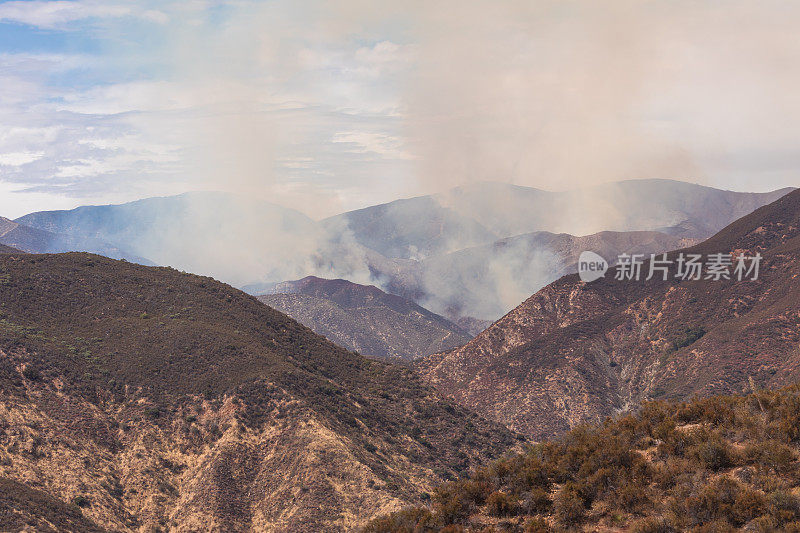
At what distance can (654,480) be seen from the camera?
2647 centimetres

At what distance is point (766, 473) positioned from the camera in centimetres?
2419

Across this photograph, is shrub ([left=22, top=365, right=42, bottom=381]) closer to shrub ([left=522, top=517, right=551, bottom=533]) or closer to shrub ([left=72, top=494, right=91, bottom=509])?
shrub ([left=72, top=494, right=91, bottom=509])

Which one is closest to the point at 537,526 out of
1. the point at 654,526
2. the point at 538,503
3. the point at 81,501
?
the point at 538,503

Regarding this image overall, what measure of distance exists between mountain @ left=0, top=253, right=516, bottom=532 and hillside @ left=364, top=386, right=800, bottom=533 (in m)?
26.2

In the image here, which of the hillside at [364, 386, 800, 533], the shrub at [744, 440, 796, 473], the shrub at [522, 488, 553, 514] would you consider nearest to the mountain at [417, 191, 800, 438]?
the hillside at [364, 386, 800, 533]

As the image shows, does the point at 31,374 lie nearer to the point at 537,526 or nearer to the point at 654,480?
the point at 537,526

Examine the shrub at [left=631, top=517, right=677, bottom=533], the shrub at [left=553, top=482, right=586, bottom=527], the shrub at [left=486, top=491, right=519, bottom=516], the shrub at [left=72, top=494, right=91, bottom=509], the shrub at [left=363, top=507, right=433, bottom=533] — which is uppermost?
the shrub at [left=631, top=517, right=677, bottom=533]

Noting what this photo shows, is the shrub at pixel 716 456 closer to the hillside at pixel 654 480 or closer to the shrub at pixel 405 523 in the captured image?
the hillside at pixel 654 480

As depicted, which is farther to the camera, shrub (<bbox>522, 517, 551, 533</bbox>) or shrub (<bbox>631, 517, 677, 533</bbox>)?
shrub (<bbox>522, 517, 551, 533</bbox>)

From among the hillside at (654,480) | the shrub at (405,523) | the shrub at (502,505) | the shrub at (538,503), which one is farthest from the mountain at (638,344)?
the shrub at (405,523)

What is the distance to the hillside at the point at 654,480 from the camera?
22.6 m

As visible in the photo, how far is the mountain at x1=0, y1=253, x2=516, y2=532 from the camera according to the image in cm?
5419

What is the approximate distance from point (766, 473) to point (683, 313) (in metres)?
119

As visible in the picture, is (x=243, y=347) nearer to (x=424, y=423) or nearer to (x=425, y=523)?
(x=424, y=423)
